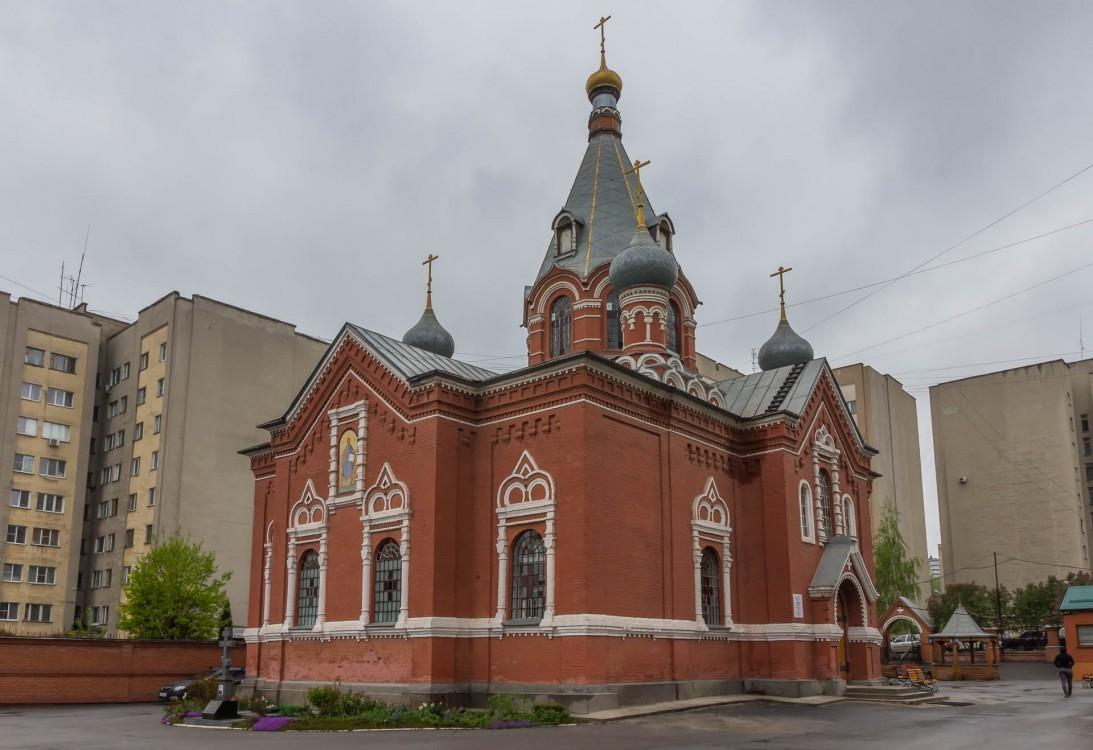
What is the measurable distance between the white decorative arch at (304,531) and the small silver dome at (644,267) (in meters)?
8.85

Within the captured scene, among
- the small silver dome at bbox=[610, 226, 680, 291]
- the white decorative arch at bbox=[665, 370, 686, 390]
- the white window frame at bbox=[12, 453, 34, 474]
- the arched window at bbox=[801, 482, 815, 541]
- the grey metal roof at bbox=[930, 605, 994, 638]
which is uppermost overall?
the small silver dome at bbox=[610, 226, 680, 291]

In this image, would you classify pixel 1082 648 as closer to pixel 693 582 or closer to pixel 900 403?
pixel 693 582

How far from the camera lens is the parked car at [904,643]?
4631cm

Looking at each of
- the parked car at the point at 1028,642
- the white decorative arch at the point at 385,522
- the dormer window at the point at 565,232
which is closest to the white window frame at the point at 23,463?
the white decorative arch at the point at 385,522

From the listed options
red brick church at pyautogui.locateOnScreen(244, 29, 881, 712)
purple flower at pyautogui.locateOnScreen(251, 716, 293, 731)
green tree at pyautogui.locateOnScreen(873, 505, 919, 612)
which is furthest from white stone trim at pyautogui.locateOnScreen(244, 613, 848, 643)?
green tree at pyautogui.locateOnScreen(873, 505, 919, 612)

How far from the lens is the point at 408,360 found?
22.4 metres

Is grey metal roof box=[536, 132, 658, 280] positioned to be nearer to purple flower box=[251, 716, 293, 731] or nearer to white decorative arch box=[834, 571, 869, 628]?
white decorative arch box=[834, 571, 869, 628]

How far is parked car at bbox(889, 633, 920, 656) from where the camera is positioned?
1823 inches

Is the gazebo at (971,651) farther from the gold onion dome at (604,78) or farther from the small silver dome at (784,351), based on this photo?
the gold onion dome at (604,78)

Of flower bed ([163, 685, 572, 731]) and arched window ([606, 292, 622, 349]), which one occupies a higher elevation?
arched window ([606, 292, 622, 349])

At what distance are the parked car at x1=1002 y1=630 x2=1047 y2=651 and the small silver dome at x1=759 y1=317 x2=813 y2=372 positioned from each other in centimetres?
2921

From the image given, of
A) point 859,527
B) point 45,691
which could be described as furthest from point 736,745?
point 45,691

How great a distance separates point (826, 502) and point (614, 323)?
292 inches

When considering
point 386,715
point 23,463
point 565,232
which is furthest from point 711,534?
point 23,463
